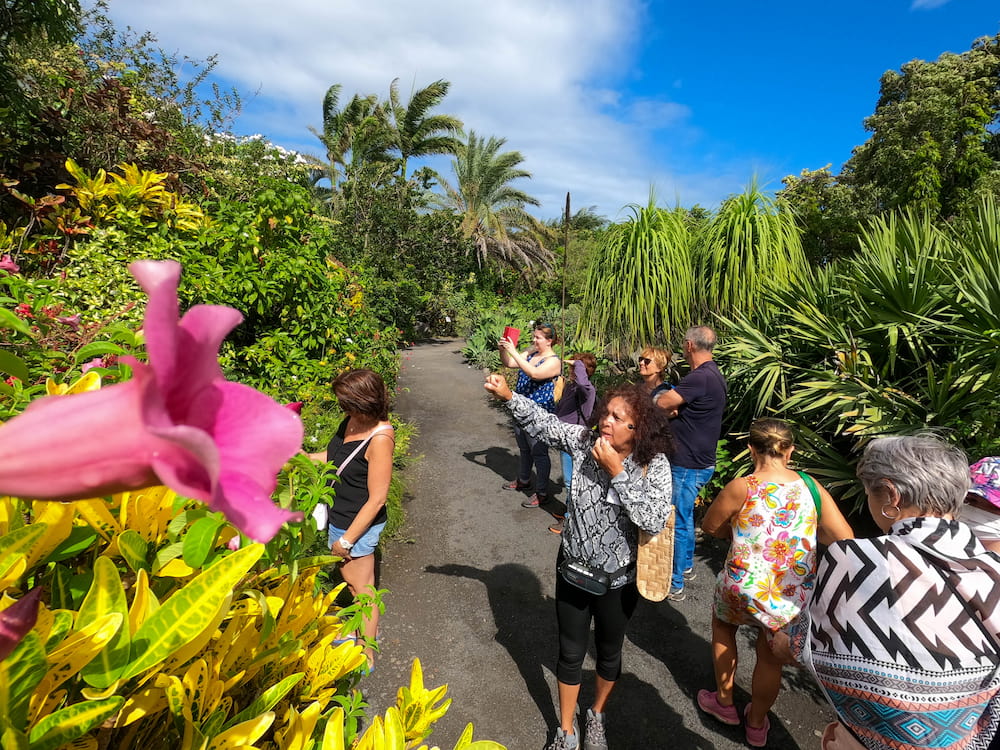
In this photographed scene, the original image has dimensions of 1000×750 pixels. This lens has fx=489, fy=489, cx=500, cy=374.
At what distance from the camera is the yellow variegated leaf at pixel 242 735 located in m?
0.81

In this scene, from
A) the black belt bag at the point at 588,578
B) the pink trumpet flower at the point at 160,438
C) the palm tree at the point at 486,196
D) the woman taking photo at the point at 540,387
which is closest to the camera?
the pink trumpet flower at the point at 160,438

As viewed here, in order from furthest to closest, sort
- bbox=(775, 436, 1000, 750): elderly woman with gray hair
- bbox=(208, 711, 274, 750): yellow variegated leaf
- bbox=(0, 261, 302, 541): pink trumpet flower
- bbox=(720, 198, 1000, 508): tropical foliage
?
bbox=(720, 198, 1000, 508): tropical foliage → bbox=(775, 436, 1000, 750): elderly woman with gray hair → bbox=(208, 711, 274, 750): yellow variegated leaf → bbox=(0, 261, 302, 541): pink trumpet flower

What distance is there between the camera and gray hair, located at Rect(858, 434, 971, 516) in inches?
58.5

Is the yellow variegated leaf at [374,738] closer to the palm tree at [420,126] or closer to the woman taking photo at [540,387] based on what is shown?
the woman taking photo at [540,387]

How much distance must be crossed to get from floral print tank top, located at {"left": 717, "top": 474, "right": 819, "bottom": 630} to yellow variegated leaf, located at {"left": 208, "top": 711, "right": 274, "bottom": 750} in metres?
2.16

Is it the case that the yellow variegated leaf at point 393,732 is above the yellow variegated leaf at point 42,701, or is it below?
below

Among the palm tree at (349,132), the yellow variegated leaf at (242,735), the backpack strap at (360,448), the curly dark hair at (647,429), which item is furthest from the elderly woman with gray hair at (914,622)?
the palm tree at (349,132)

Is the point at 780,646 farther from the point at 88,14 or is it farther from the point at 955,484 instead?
the point at 88,14

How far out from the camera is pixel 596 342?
20.4 ft

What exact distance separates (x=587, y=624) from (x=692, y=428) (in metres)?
1.76

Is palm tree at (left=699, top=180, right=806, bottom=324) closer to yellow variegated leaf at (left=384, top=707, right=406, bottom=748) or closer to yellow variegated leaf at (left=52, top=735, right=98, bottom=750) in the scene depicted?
yellow variegated leaf at (left=384, top=707, right=406, bottom=748)

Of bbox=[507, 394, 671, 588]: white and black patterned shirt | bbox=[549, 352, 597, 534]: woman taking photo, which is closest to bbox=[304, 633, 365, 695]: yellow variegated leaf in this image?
bbox=[507, 394, 671, 588]: white and black patterned shirt

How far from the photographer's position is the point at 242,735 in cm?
83

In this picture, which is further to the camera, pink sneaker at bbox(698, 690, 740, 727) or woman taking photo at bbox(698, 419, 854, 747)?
pink sneaker at bbox(698, 690, 740, 727)
